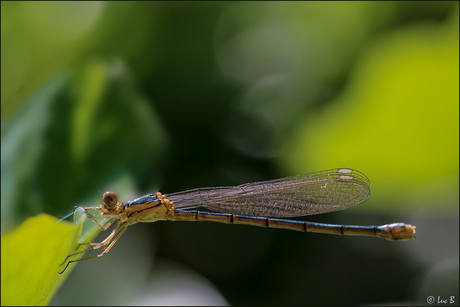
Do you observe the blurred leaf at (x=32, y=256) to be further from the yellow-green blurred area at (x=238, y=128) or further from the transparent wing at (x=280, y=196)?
the transparent wing at (x=280, y=196)

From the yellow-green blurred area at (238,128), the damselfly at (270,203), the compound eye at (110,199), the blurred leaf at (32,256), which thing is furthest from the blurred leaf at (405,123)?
the blurred leaf at (32,256)

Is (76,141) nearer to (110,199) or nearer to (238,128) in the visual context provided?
(110,199)

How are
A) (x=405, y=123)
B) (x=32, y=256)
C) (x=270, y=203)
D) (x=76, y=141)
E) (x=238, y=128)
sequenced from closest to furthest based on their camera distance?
(x=32, y=256)
(x=76, y=141)
(x=405, y=123)
(x=270, y=203)
(x=238, y=128)

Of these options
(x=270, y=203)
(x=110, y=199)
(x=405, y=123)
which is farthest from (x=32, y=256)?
(x=405, y=123)

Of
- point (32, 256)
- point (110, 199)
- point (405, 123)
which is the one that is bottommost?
point (32, 256)

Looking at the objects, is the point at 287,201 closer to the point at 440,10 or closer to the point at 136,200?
the point at 136,200

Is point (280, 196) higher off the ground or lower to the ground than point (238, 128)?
lower

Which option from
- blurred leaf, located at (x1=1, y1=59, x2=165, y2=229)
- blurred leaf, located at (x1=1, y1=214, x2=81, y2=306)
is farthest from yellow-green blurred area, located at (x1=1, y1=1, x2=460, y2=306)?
blurred leaf, located at (x1=1, y1=214, x2=81, y2=306)

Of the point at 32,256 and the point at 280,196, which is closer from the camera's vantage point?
the point at 32,256
